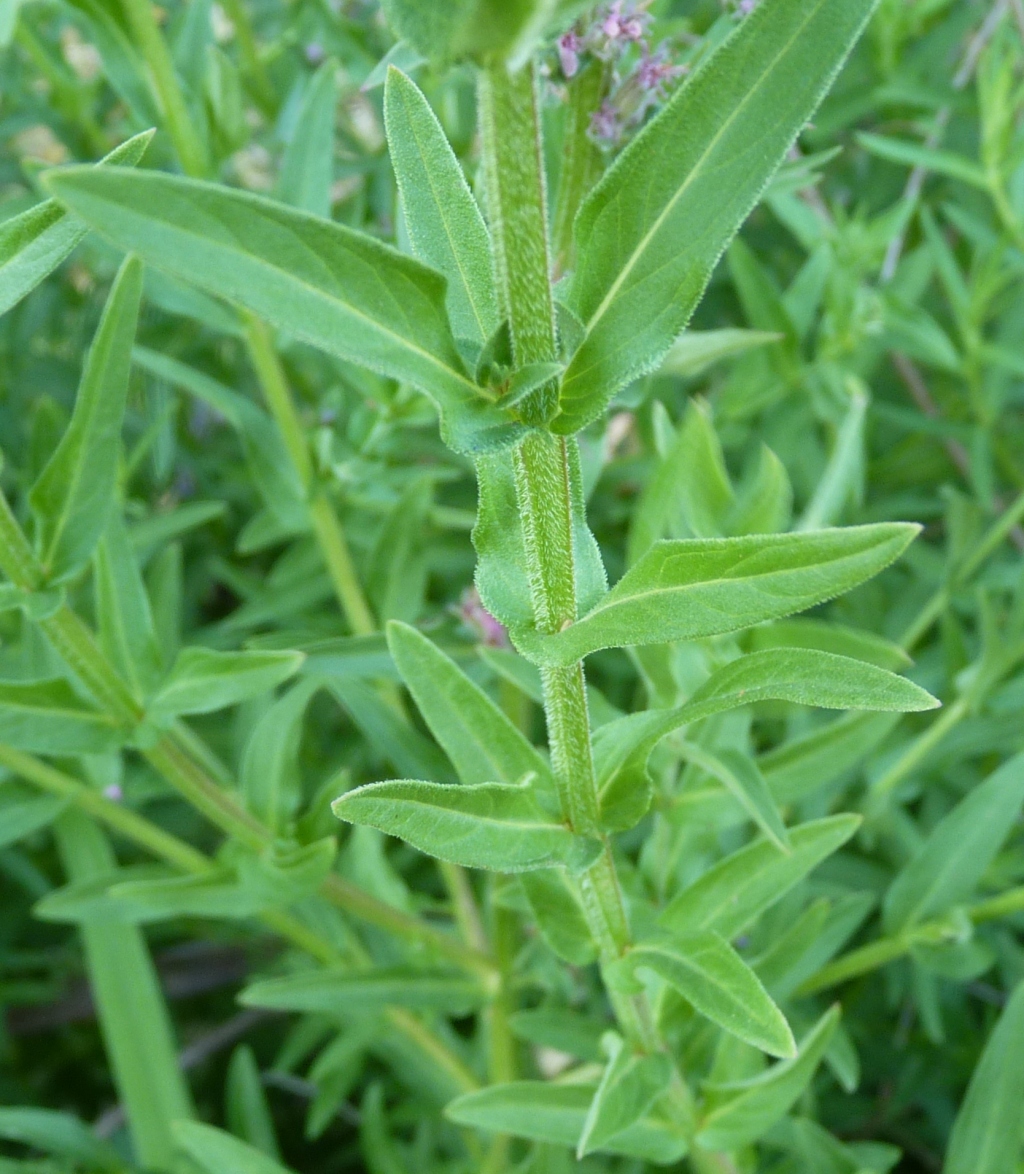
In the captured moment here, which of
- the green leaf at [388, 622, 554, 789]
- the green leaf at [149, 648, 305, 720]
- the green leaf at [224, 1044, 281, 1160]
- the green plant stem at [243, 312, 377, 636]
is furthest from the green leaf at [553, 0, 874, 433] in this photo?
the green leaf at [224, 1044, 281, 1160]

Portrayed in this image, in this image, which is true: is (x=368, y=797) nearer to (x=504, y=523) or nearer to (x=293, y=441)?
(x=504, y=523)

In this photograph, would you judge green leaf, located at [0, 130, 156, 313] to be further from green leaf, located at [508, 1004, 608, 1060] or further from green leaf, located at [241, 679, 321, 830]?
green leaf, located at [508, 1004, 608, 1060]

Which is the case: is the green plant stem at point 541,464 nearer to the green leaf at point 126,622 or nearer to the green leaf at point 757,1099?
the green leaf at point 757,1099

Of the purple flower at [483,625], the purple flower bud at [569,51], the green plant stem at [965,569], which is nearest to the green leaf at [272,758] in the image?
the purple flower at [483,625]

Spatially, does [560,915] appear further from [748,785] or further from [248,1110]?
[248,1110]

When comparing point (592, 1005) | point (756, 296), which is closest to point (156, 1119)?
point (592, 1005)

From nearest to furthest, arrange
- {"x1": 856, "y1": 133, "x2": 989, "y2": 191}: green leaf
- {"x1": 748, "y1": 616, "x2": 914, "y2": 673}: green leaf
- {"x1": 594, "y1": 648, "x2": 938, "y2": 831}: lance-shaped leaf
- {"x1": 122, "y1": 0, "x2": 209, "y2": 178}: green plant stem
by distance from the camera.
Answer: {"x1": 594, "y1": 648, "x2": 938, "y2": 831}: lance-shaped leaf < {"x1": 748, "y1": 616, "x2": 914, "y2": 673}: green leaf < {"x1": 122, "y1": 0, "x2": 209, "y2": 178}: green plant stem < {"x1": 856, "y1": 133, "x2": 989, "y2": 191}: green leaf
